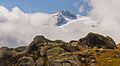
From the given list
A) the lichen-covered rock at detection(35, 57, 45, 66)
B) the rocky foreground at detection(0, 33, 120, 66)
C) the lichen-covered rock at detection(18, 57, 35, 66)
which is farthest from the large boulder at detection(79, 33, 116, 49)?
the lichen-covered rock at detection(18, 57, 35, 66)

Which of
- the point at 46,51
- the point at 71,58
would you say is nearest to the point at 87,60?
the point at 71,58

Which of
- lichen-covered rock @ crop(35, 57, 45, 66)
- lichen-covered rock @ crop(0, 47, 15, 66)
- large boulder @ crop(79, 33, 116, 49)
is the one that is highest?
large boulder @ crop(79, 33, 116, 49)

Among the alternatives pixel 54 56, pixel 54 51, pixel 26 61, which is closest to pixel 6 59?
pixel 26 61

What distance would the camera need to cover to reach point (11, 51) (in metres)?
137

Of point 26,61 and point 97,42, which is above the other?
point 97,42

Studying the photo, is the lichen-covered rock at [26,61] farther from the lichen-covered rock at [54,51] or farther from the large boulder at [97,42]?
A: the large boulder at [97,42]

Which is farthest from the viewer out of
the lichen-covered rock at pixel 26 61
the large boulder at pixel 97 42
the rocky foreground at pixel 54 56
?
the large boulder at pixel 97 42

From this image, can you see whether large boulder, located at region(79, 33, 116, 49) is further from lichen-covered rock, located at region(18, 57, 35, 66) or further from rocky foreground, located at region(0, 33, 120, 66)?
lichen-covered rock, located at region(18, 57, 35, 66)

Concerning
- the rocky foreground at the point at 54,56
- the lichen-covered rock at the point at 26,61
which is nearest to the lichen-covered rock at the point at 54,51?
the rocky foreground at the point at 54,56

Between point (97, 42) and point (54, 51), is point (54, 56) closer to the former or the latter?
point (54, 51)

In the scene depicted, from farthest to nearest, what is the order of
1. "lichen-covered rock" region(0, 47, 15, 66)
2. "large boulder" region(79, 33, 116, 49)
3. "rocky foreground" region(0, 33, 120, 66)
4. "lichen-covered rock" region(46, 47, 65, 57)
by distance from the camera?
"large boulder" region(79, 33, 116, 49)
"lichen-covered rock" region(0, 47, 15, 66)
"lichen-covered rock" region(46, 47, 65, 57)
"rocky foreground" region(0, 33, 120, 66)

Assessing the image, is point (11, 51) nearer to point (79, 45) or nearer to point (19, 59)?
point (19, 59)

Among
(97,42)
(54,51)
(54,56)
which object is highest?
(97,42)

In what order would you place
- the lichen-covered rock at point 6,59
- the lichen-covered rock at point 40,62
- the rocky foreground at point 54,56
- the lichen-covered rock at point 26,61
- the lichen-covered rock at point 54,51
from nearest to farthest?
the rocky foreground at point 54,56 → the lichen-covered rock at point 40,62 → the lichen-covered rock at point 26,61 → the lichen-covered rock at point 54,51 → the lichen-covered rock at point 6,59
